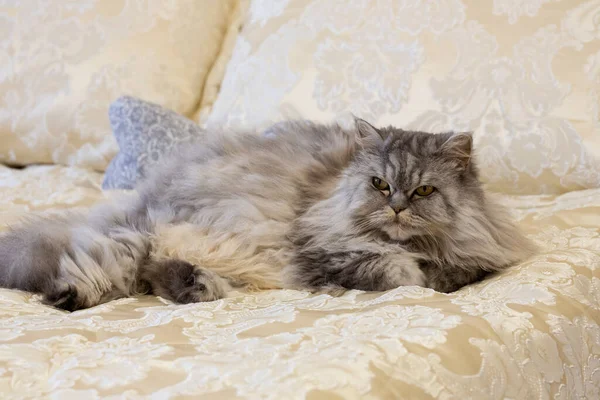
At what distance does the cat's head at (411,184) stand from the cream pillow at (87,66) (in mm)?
1230

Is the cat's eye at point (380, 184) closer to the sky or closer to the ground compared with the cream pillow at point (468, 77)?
closer to the ground

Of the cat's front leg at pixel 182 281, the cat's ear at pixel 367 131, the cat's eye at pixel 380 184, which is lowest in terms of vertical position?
the cat's front leg at pixel 182 281

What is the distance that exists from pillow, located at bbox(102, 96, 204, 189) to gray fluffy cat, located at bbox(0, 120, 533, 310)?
482 millimetres

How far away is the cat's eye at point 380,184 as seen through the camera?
1.26 metres

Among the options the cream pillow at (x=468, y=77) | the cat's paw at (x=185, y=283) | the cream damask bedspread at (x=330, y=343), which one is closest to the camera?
the cream damask bedspread at (x=330, y=343)

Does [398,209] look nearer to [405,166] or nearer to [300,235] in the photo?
[405,166]

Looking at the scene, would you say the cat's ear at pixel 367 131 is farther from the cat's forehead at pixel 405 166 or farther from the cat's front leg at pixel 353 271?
the cat's front leg at pixel 353 271

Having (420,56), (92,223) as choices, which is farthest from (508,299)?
(420,56)

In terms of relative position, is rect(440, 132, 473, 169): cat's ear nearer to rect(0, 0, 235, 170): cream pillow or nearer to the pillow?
the pillow

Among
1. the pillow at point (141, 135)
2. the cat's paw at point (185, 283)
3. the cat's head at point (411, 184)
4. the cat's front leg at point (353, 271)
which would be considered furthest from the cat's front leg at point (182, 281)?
the pillow at point (141, 135)

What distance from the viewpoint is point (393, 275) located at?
1210 mm

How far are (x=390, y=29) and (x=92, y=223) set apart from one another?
1069 mm

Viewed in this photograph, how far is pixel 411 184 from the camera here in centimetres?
123

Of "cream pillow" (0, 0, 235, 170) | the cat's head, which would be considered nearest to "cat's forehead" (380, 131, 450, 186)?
the cat's head
